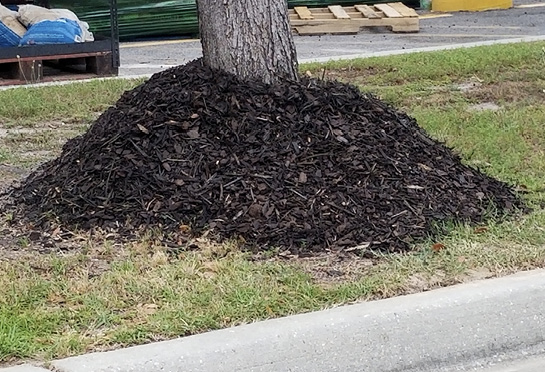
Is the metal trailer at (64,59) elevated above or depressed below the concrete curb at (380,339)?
above

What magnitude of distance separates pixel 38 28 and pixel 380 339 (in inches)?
298

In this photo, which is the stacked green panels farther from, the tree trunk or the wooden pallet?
the tree trunk

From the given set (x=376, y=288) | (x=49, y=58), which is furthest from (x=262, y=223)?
(x=49, y=58)

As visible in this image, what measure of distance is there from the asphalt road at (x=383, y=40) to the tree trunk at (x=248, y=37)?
5.56m

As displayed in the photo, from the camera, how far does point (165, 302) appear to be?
13.0 ft

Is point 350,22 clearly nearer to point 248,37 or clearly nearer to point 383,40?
point 383,40

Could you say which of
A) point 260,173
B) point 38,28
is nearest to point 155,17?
point 38,28

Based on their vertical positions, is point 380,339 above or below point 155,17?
below

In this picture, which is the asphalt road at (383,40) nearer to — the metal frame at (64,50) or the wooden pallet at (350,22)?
the wooden pallet at (350,22)

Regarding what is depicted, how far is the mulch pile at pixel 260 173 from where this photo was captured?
4781 mm

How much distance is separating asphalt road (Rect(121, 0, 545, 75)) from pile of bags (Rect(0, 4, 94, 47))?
83cm

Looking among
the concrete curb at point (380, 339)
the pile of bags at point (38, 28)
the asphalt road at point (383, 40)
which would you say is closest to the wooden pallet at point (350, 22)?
the asphalt road at point (383, 40)

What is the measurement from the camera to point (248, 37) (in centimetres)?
543

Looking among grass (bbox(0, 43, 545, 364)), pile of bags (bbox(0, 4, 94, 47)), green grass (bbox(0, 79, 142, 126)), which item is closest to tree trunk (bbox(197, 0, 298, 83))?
grass (bbox(0, 43, 545, 364))
